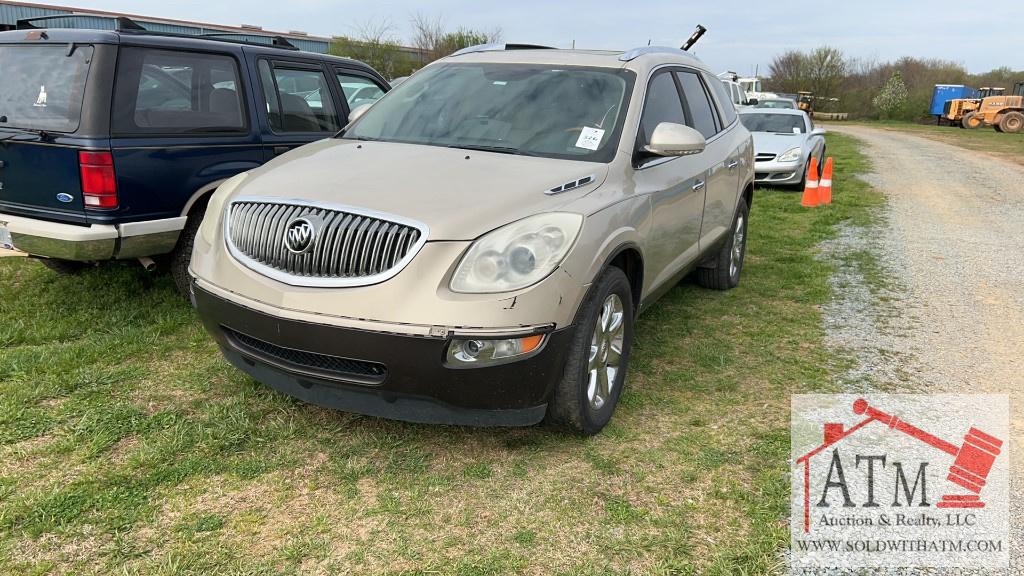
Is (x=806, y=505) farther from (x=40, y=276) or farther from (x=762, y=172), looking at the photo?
(x=762, y=172)

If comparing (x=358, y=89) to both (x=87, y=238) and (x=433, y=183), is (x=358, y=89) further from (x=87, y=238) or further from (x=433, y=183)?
(x=433, y=183)

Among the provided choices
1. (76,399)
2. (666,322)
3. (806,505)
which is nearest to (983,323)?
(666,322)

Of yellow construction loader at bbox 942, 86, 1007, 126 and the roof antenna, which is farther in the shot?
yellow construction loader at bbox 942, 86, 1007, 126

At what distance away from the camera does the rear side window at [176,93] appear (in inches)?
174

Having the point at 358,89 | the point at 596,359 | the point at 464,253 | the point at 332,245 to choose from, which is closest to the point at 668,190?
the point at 596,359

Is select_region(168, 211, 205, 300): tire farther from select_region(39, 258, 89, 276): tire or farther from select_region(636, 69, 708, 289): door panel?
select_region(636, 69, 708, 289): door panel

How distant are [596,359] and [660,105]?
1746 mm

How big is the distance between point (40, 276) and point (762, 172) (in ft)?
34.7

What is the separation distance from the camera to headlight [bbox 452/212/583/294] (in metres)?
2.89

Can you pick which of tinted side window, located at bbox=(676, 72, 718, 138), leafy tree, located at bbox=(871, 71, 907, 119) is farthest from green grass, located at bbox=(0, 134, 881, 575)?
leafy tree, located at bbox=(871, 71, 907, 119)

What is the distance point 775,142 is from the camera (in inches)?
512

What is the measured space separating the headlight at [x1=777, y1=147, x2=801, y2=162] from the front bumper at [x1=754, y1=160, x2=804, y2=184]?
7 cm

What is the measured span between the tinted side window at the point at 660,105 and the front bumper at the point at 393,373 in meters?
1.53

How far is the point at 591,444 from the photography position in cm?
344
